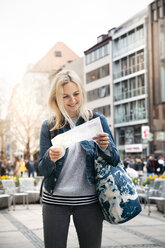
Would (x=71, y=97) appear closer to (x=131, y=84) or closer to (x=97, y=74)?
(x=131, y=84)

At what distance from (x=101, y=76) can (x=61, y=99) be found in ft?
191

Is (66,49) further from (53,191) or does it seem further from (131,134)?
(53,191)

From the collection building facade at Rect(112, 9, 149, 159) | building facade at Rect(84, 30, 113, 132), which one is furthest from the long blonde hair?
building facade at Rect(84, 30, 113, 132)

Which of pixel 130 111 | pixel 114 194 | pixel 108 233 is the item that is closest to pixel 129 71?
pixel 130 111

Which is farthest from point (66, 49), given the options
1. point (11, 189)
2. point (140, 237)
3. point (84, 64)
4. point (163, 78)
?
point (140, 237)

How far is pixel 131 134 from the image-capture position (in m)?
52.9

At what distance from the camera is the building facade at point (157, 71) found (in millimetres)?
44906

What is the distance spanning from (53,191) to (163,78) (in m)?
43.0

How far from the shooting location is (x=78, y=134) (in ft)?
8.96

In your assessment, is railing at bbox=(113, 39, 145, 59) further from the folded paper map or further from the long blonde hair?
the folded paper map

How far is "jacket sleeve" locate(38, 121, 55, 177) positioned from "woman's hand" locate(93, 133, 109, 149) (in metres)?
0.31

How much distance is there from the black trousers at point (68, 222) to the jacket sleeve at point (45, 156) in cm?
24

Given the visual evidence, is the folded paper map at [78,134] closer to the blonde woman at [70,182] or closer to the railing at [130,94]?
the blonde woman at [70,182]

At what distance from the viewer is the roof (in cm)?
8458
